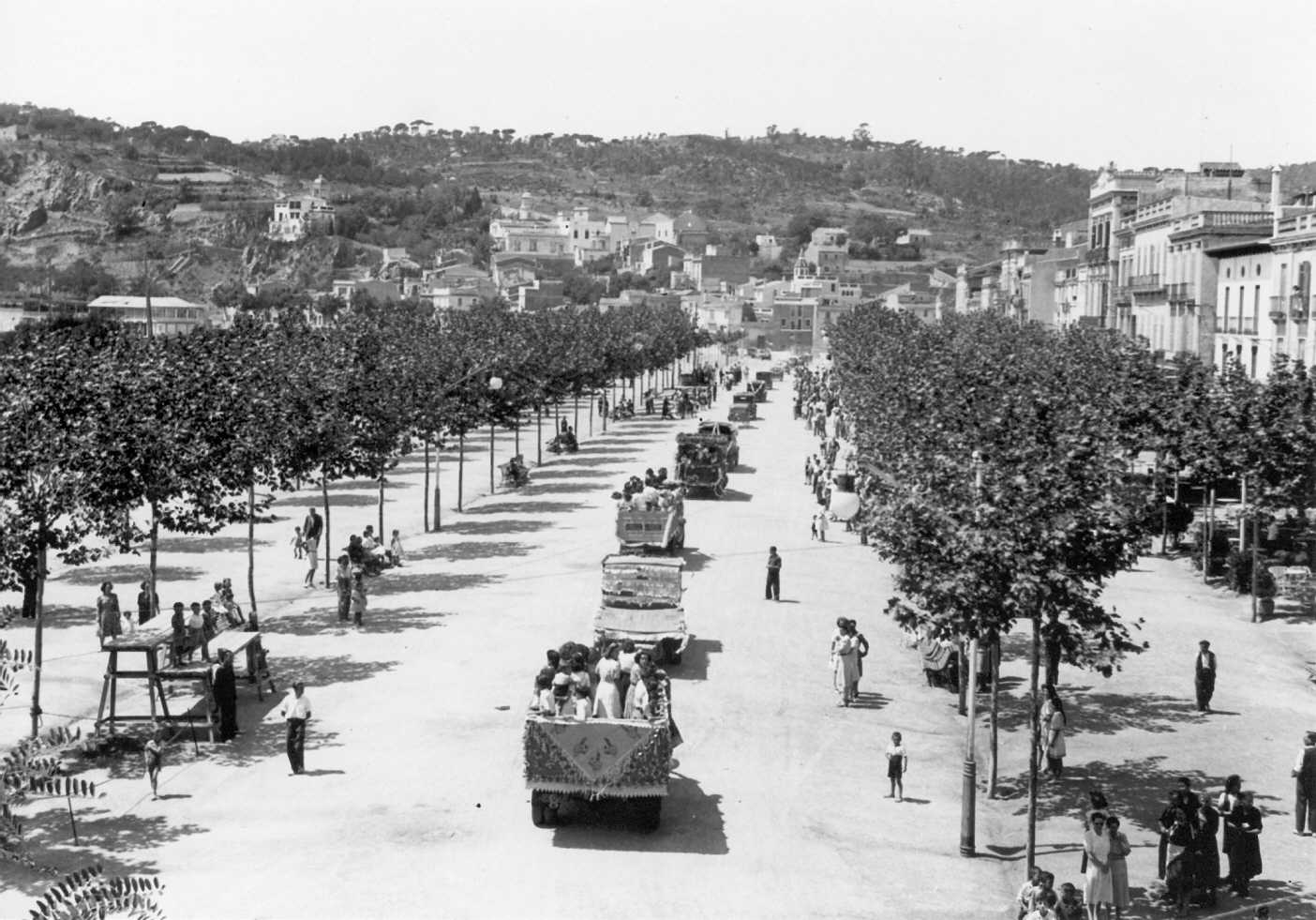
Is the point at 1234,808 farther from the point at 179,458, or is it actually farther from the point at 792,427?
the point at 792,427

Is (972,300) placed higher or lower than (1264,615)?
higher

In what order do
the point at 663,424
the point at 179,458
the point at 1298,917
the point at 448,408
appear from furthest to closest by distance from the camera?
the point at 663,424 < the point at 448,408 < the point at 179,458 < the point at 1298,917

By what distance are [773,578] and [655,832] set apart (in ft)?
47.7

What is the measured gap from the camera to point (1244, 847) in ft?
51.0

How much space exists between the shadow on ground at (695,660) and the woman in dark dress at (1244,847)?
33.7 feet

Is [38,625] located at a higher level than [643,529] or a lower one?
higher

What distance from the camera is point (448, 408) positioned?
40969 mm

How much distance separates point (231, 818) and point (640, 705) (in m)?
5.03

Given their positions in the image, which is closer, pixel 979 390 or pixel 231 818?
pixel 231 818

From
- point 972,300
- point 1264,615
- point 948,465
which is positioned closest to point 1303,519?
point 1264,615

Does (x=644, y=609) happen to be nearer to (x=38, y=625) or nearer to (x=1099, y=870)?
(x=38, y=625)

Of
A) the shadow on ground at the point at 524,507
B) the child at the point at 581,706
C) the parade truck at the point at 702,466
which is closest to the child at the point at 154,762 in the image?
the child at the point at 581,706

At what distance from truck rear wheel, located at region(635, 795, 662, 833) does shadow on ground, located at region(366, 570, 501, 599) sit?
15.6 m

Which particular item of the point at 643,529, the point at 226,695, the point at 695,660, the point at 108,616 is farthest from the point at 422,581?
the point at 226,695
